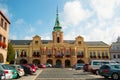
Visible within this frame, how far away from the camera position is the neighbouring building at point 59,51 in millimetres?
81125

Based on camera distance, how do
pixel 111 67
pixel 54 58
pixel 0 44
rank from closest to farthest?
pixel 111 67, pixel 0 44, pixel 54 58

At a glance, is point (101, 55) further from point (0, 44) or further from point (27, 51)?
point (0, 44)

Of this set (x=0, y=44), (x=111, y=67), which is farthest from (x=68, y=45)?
(x=111, y=67)

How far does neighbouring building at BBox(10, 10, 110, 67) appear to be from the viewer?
8112 cm

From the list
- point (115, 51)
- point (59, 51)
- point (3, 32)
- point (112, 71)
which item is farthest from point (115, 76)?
point (115, 51)

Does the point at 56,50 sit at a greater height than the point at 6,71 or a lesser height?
greater

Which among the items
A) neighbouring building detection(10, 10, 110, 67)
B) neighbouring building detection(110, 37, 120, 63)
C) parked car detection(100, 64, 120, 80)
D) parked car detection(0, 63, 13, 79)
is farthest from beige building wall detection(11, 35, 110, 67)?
parked car detection(0, 63, 13, 79)

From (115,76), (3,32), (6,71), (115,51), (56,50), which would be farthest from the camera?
(115,51)

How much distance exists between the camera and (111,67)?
2297 cm

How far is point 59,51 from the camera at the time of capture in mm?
81500

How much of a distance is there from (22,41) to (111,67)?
6588 centimetres

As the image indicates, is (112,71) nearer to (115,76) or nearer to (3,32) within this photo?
(115,76)

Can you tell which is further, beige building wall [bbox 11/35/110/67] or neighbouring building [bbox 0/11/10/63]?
beige building wall [bbox 11/35/110/67]

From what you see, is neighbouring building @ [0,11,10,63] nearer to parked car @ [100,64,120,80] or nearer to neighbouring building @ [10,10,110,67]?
parked car @ [100,64,120,80]
